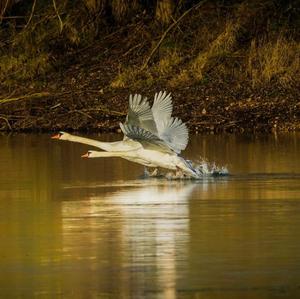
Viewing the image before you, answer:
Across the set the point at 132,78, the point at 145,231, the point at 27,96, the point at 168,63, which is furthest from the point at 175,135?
the point at 168,63

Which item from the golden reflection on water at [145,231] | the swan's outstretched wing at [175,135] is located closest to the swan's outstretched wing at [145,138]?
the swan's outstretched wing at [175,135]

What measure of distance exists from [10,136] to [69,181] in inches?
333

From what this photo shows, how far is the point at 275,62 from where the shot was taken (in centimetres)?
3039

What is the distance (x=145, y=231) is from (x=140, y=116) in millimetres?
5642

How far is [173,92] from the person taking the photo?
98.7 feet

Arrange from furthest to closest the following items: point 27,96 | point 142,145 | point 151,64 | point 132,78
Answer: point 151,64 < point 132,78 < point 27,96 < point 142,145

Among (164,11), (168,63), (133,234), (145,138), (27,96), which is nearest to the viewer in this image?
(133,234)

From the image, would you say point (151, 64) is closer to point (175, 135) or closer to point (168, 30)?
point (168, 30)

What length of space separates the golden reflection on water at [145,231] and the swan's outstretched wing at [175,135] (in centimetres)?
72

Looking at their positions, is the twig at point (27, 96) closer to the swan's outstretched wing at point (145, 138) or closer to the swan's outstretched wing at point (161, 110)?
the swan's outstretched wing at point (161, 110)

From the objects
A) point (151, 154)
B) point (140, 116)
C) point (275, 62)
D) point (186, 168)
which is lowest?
point (186, 168)

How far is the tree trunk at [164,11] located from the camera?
3347cm

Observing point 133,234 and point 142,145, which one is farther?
point 142,145

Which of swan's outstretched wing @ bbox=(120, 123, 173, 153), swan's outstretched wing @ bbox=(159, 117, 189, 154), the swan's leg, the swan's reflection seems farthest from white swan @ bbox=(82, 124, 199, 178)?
the swan's reflection
